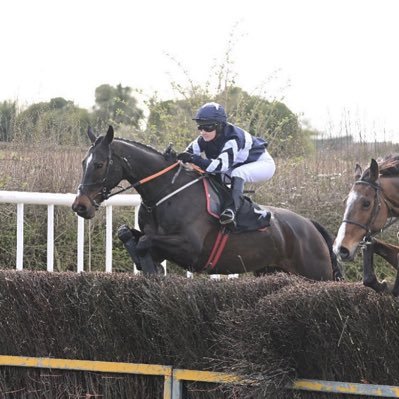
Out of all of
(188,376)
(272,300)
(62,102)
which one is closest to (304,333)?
(272,300)

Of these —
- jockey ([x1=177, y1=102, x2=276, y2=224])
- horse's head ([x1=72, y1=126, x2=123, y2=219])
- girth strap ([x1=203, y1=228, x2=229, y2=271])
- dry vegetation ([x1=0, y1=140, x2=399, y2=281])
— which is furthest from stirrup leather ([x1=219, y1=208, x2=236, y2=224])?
dry vegetation ([x1=0, y1=140, x2=399, y2=281])

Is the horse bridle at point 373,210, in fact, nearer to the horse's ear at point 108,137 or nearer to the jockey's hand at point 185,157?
the jockey's hand at point 185,157

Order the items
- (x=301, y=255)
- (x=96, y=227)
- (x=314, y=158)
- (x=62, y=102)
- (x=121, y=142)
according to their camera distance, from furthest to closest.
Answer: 1. (x=62, y=102)
2. (x=314, y=158)
3. (x=96, y=227)
4. (x=301, y=255)
5. (x=121, y=142)

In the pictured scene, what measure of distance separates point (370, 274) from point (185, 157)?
2.48 metres

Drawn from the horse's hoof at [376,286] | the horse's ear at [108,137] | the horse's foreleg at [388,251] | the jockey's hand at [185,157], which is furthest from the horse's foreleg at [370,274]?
the horse's ear at [108,137]

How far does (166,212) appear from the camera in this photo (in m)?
6.79

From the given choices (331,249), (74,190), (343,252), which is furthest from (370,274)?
(74,190)

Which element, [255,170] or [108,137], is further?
[255,170]

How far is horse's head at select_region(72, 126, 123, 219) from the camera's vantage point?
6.50 m

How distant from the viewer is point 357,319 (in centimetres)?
409

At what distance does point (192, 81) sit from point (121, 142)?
15.7 feet

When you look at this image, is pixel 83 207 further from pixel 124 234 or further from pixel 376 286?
pixel 376 286

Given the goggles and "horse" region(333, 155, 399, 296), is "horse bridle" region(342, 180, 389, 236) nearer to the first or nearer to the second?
"horse" region(333, 155, 399, 296)

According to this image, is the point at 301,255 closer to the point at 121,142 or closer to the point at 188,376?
the point at 121,142
